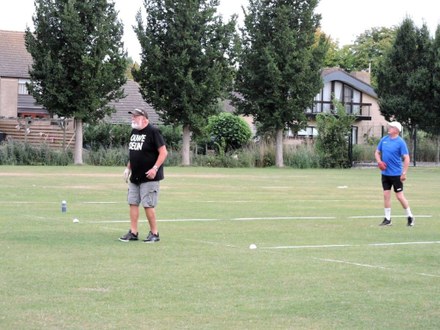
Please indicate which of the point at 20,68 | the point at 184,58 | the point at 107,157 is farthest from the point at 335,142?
the point at 20,68

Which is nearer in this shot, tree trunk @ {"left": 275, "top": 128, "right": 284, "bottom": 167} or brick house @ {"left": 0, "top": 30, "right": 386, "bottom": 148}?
tree trunk @ {"left": 275, "top": 128, "right": 284, "bottom": 167}

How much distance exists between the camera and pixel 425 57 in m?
55.3

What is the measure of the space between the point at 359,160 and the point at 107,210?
1417 inches

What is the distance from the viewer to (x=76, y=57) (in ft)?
155

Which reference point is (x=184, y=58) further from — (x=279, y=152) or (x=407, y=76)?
(x=407, y=76)

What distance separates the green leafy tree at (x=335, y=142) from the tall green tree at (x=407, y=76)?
192 inches

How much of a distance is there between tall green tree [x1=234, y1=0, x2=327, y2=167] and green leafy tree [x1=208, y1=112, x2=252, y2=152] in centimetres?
462

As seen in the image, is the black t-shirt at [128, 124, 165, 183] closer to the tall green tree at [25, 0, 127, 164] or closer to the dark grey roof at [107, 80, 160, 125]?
the tall green tree at [25, 0, 127, 164]

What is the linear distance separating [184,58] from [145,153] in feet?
114

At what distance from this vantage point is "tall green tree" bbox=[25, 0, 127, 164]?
1831 inches

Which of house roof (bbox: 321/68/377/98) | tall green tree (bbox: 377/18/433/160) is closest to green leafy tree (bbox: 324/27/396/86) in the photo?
house roof (bbox: 321/68/377/98)

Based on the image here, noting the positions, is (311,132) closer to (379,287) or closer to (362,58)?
(362,58)

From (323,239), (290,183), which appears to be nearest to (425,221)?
(323,239)

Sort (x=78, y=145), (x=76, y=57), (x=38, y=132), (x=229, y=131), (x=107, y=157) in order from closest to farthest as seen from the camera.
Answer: (x=76, y=57) → (x=78, y=145) → (x=107, y=157) → (x=38, y=132) → (x=229, y=131)
